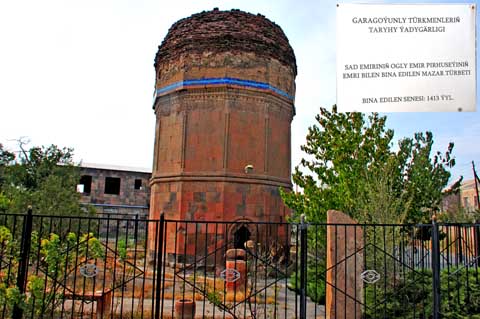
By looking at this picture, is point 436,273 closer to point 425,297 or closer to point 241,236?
point 425,297

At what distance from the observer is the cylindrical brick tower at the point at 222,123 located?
1536cm

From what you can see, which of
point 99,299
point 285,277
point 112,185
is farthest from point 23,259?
point 112,185

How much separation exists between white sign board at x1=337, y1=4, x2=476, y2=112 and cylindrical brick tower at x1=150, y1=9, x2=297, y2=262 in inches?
398

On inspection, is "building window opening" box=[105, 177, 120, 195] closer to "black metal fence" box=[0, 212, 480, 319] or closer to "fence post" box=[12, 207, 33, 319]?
"black metal fence" box=[0, 212, 480, 319]

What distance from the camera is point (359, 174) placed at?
9.71 meters

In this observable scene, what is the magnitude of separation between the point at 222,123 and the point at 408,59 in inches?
415

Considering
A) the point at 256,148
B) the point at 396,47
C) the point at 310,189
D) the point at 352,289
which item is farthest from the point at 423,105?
the point at 256,148

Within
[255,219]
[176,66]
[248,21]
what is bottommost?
[255,219]

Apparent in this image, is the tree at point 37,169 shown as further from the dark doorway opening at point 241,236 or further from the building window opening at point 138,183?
the building window opening at point 138,183

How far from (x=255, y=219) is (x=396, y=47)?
10.8 meters

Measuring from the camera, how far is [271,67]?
1652 centimetres

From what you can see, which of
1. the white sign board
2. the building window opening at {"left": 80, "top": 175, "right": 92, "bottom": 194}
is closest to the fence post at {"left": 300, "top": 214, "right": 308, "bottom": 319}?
the white sign board

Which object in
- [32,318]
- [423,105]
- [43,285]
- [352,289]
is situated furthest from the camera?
[352,289]

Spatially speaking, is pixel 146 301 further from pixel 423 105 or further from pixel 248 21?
pixel 248 21
